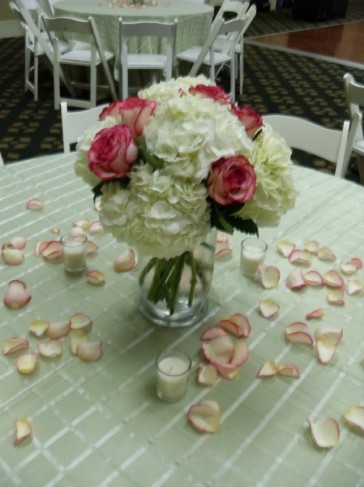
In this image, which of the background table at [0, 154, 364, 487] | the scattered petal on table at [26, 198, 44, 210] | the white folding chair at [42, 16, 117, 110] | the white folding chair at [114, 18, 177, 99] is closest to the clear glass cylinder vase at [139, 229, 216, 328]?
the background table at [0, 154, 364, 487]

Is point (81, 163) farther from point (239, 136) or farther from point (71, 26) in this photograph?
point (71, 26)

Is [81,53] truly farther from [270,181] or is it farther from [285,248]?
[270,181]

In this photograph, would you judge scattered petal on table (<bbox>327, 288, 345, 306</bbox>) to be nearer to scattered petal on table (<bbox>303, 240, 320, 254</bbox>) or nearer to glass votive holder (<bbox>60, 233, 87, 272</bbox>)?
scattered petal on table (<bbox>303, 240, 320, 254</bbox>)

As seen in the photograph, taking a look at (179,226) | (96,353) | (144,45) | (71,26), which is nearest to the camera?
(179,226)

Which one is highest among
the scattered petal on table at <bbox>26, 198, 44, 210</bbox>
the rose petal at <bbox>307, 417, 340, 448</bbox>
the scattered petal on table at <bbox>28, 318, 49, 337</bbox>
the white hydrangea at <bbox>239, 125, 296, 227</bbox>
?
the white hydrangea at <bbox>239, 125, 296, 227</bbox>

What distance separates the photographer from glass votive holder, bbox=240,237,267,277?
1.01 meters

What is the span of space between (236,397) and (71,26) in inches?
124

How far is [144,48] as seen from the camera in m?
3.73

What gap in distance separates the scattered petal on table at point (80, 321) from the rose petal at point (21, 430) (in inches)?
8.0

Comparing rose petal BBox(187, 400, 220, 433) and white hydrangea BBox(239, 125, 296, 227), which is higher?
white hydrangea BBox(239, 125, 296, 227)

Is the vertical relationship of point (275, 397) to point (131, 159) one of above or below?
below

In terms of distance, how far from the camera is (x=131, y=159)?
677mm

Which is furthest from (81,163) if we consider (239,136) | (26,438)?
(26,438)

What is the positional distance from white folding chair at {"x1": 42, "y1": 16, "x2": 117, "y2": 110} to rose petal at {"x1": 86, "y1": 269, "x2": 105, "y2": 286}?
8.92 ft
